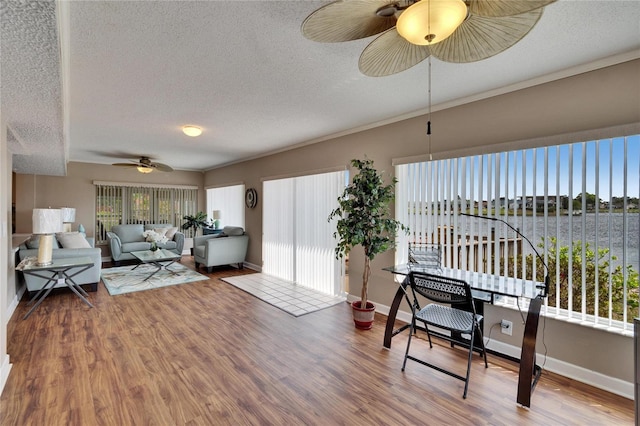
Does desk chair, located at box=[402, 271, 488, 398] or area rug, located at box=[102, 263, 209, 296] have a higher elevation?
desk chair, located at box=[402, 271, 488, 398]

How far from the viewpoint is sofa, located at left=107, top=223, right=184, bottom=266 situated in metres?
6.43

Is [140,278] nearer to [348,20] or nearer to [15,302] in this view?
[15,302]

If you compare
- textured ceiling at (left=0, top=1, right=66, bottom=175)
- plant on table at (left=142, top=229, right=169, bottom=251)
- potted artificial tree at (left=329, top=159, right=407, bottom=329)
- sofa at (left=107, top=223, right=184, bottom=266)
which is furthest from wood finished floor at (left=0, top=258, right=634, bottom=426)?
sofa at (left=107, top=223, right=184, bottom=266)

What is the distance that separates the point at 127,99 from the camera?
2965 millimetres

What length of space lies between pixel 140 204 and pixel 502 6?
341 inches

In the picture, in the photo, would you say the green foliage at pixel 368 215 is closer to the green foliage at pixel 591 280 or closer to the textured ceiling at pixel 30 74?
the green foliage at pixel 591 280

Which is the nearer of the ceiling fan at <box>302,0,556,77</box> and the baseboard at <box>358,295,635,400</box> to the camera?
the ceiling fan at <box>302,0,556,77</box>

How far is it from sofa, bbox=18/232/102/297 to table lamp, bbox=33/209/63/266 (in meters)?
0.68

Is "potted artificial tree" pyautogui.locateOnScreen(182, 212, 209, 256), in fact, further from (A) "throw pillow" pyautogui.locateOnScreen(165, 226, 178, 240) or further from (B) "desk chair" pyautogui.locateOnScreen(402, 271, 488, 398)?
(B) "desk chair" pyautogui.locateOnScreen(402, 271, 488, 398)

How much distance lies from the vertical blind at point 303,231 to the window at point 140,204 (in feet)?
12.2

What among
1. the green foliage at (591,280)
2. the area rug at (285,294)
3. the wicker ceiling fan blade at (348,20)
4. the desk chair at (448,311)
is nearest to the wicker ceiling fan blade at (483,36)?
the wicker ceiling fan blade at (348,20)

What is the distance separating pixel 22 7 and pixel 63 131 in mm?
2304

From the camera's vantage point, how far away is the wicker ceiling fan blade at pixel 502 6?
1072mm

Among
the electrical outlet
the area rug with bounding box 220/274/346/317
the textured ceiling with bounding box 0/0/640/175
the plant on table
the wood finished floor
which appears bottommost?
the wood finished floor
